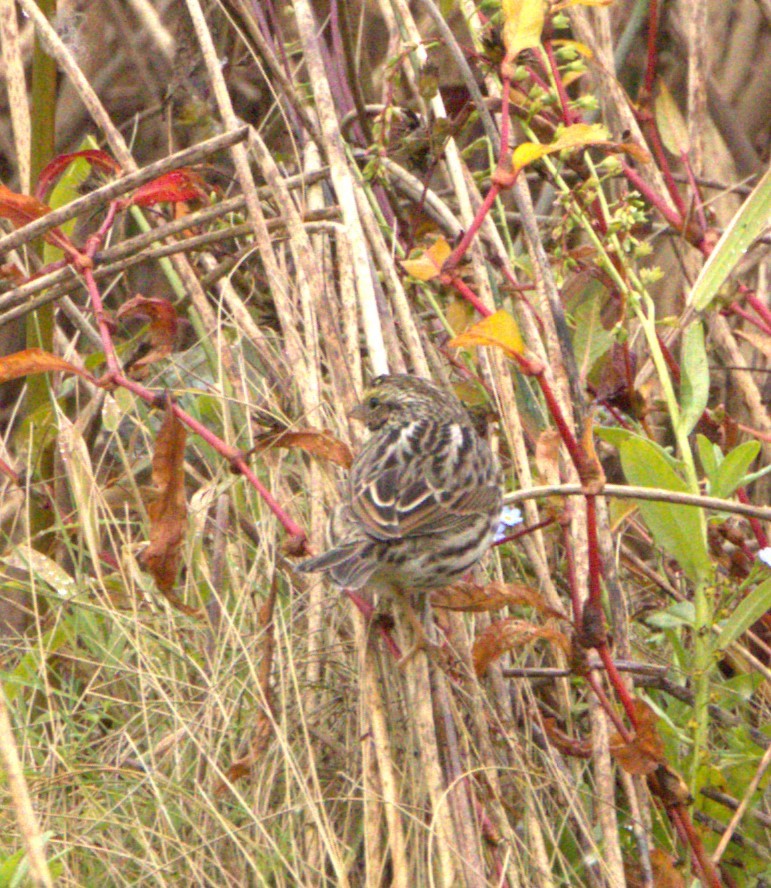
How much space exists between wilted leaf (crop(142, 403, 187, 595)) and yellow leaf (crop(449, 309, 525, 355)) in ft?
1.78

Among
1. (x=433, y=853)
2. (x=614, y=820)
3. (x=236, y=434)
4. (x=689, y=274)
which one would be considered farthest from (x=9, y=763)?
(x=689, y=274)

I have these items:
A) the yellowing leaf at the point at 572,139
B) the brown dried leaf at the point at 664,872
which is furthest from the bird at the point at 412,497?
the brown dried leaf at the point at 664,872

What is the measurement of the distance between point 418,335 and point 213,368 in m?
0.50

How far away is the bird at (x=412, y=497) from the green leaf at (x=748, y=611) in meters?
0.45

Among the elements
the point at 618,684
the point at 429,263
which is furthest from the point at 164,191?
the point at 618,684

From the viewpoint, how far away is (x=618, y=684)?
7.30 feet

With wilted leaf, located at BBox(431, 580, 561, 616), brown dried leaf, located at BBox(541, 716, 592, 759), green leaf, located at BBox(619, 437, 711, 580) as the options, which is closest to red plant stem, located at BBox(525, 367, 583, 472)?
green leaf, located at BBox(619, 437, 711, 580)

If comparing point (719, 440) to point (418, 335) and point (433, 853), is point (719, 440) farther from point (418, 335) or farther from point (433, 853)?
point (433, 853)

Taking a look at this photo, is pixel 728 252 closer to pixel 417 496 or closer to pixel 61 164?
pixel 417 496

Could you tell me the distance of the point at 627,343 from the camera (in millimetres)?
2721

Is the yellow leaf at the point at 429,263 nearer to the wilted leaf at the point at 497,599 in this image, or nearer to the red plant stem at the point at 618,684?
the wilted leaf at the point at 497,599

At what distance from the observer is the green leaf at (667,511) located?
88.0 inches

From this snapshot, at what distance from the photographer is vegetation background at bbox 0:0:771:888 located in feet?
7.37

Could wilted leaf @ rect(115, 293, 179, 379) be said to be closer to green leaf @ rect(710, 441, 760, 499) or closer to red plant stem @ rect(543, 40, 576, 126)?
red plant stem @ rect(543, 40, 576, 126)
